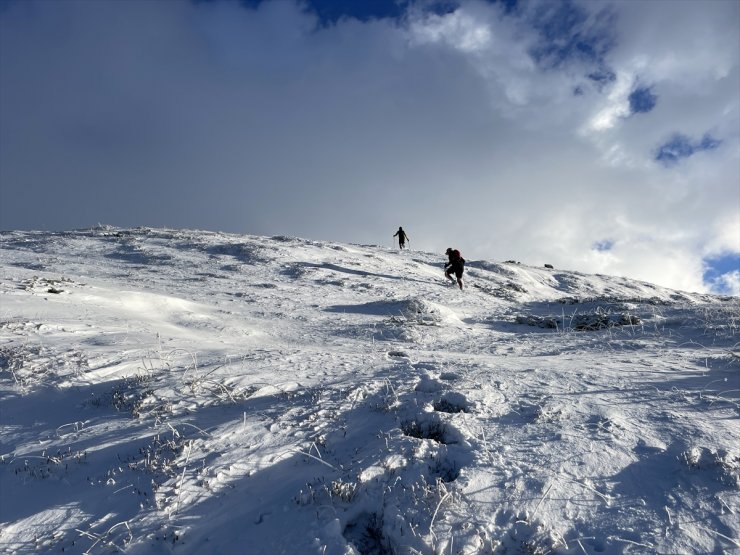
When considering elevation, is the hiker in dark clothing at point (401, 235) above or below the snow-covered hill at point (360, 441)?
above

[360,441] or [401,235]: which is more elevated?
[401,235]

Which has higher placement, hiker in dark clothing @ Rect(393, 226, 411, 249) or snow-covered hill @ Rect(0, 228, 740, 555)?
hiker in dark clothing @ Rect(393, 226, 411, 249)

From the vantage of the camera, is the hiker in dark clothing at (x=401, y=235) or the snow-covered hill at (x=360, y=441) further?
the hiker in dark clothing at (x=401, y=235)

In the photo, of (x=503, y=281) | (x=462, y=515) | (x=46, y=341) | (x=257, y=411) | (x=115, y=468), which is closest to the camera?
(x=462, y=515)

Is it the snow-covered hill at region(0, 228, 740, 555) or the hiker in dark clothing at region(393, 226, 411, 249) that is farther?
the hiker in dark clothing at region(393, 226, 411, 249)

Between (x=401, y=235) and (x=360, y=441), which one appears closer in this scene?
(x=360, y=441)

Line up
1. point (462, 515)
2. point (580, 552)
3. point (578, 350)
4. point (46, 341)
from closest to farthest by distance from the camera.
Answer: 1. point (580, 552)
2. point (462, 515)
3. point (46, 341)
4. point (578, 350)

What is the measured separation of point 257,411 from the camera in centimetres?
552

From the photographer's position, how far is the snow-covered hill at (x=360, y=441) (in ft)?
11.5

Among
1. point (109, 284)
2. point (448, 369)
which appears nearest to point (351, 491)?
point (448, 369)

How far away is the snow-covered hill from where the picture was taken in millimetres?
3506

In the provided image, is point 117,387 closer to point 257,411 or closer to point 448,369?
point 257,411

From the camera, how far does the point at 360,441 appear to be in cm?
485

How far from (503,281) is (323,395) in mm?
22236
